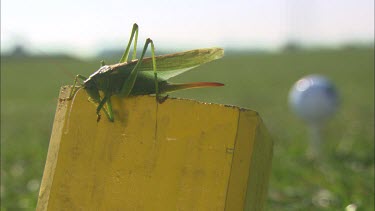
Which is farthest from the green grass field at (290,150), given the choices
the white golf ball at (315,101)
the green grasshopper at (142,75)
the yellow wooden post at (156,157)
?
the white golf ball at (315,101)

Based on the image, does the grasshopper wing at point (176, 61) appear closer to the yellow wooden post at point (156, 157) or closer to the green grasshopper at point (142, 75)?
the green grasshopper at point (142, 75)

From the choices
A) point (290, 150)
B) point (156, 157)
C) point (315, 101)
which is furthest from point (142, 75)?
point (290, 150)

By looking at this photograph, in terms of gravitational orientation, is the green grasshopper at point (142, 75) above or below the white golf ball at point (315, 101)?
above

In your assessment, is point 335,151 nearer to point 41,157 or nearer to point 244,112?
point 41,157

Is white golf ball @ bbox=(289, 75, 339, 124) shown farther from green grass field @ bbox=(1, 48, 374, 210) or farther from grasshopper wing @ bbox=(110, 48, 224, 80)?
grasshopper wing @ bbox=(110, 48, 224, 80)

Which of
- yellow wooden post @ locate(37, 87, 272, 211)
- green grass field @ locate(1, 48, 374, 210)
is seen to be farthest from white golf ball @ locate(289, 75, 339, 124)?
yellow wooden post @ locate(37, 87, 272, 211)

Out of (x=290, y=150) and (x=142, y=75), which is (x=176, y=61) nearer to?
(x=142, y=75)

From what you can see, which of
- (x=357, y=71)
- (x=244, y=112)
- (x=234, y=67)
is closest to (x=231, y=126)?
(x=244, y=112)
